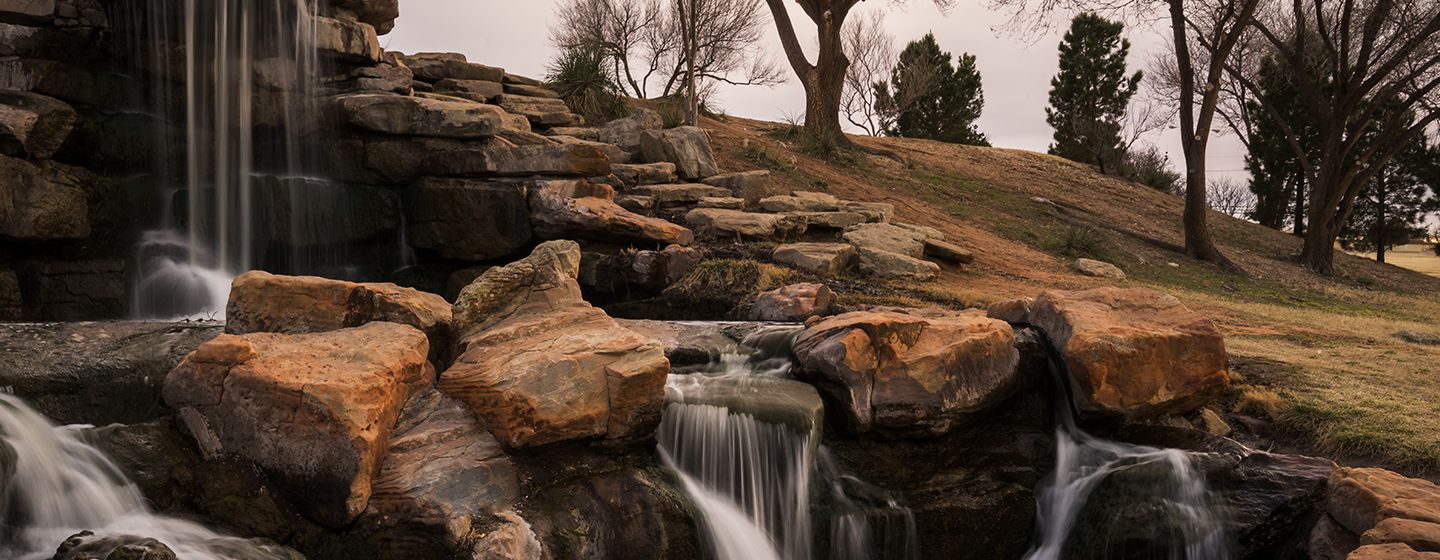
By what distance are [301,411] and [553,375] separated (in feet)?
5.10

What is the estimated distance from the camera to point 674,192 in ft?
50.5

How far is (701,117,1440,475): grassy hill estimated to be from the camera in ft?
26.6

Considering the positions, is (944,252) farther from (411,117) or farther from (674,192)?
(411,117)

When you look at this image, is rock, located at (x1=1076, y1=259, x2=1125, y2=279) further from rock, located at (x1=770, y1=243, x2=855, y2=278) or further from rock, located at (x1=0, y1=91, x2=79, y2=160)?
rock, located at (x1=0, y1=91, x2=79, y2=160)

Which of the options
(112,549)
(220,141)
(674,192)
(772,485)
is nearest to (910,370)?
(772,485)

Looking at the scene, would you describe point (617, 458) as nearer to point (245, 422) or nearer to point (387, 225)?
point (245, 422)

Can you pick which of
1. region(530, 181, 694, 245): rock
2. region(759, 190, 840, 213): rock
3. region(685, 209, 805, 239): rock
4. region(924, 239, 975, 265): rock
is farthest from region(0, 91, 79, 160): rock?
region(924, 239, 975, 265): rock

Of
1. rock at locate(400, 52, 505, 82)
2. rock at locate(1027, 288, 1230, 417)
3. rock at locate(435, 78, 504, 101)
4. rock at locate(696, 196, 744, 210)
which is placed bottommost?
rock at locate(1027, 288, 1230, 417)

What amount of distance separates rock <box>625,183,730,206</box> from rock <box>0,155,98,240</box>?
755cm

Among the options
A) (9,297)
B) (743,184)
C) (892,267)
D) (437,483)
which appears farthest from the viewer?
(743,184)

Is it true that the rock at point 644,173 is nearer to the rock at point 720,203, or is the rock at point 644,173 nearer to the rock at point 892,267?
the rock at point 720,203

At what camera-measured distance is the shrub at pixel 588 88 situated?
19188mm

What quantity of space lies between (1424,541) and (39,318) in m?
11.9

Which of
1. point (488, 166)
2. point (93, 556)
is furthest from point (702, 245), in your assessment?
point (93, 556)
